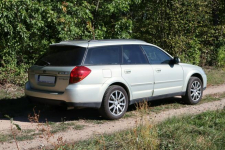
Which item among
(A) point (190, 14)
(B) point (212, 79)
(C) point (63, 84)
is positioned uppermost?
(A) point (190, 14)

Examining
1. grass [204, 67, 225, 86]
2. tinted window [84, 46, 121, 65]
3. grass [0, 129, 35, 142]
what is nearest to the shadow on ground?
grass [0, 129, 35, 142]

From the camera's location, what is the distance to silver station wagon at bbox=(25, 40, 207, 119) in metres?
7.43

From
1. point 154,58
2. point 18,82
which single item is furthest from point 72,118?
point 18,82

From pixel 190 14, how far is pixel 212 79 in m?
2.76

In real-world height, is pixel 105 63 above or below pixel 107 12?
below

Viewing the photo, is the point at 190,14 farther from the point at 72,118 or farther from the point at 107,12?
the point at 72,118

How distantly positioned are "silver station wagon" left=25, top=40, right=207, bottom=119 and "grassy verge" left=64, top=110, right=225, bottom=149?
1431 mm

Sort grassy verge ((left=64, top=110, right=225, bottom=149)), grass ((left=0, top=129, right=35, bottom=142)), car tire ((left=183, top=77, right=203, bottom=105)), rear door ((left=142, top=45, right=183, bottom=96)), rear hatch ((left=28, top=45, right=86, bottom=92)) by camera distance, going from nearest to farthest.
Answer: grassy verge ((left=64, top=110, right=225, bottom=149)), grass ((left=0, top=129, right=35, bottom=142)), rear hatch ((left=28, top=45, right=86, bottom=92)), rear door ((left=142, top=45, right=183, bottom=96)), car tire ((left=183, top=77, right=203, bottom=105))

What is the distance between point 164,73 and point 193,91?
1.21 meters

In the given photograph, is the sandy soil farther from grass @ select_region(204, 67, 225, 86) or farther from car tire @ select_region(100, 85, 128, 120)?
grass @ select_region(204, 67, 225, 86)

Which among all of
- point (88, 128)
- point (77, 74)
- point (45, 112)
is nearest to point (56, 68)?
point (77, 74)

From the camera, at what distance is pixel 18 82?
1163 cm

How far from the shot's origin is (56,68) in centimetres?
763

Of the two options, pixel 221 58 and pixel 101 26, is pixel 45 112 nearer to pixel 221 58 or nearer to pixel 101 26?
pixel 101 26
